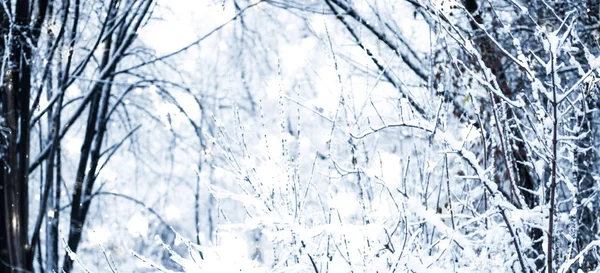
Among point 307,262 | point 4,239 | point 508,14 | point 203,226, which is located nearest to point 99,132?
point 4,239

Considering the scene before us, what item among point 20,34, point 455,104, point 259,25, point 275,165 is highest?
point 259,25

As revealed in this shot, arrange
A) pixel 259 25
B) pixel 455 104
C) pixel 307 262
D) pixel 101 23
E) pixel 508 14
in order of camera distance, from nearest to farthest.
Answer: pixel 307 262 < pixel 455 104 < pixel 508 14 < pixel 101 23 < pixel 259 25

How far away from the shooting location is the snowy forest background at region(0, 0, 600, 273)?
2.18 m

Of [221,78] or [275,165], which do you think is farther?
[221,78]

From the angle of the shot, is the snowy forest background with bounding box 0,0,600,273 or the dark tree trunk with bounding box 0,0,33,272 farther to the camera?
the dark tree trunk with bounding box 0,0,33,272

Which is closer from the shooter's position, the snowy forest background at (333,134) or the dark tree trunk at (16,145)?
the snowy forest background at (333,134)

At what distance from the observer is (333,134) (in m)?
3.03

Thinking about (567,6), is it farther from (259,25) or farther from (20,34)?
(259,25)

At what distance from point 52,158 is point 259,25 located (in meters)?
4.68

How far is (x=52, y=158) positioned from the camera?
18.7 ft

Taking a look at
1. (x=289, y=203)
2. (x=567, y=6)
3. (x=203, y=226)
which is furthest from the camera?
(x=203, y=226)

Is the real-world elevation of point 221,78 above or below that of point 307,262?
above

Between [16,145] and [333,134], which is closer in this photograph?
[333,134]

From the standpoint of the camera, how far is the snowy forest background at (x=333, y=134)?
2.18 metres
